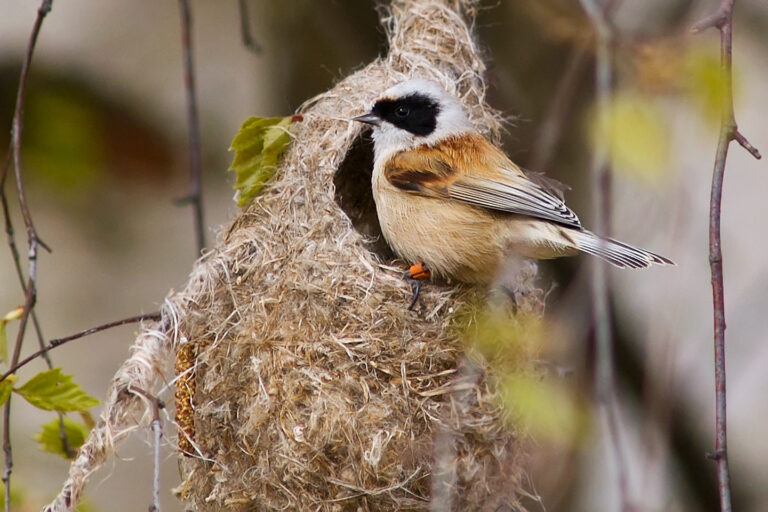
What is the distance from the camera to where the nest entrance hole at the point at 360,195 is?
12.9 feet

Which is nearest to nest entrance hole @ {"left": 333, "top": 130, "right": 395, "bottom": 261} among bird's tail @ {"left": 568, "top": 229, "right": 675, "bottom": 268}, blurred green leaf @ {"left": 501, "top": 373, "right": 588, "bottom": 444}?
bird's tail @ {"left": 568, "top": 229, "right": 675, "bottom": 268}

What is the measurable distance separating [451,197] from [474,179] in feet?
0.36

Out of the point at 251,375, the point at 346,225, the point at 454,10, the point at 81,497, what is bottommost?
the point at 81,497

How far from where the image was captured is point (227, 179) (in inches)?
195

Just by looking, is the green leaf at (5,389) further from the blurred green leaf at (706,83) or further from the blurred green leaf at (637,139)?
the blurred green leaf at (706,83)

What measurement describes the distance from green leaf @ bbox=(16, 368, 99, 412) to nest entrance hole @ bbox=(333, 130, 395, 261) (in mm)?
1534

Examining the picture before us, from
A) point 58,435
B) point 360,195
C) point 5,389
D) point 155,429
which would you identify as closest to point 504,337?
point 155,429

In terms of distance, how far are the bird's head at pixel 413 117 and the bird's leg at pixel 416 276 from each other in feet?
1.74

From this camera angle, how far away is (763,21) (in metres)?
4.45

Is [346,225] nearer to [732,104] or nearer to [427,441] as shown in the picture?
[427,441]

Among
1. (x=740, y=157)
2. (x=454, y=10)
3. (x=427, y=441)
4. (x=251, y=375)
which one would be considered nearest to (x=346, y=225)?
(x=251, y=375)

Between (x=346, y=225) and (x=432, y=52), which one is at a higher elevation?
(x=432, y=52)

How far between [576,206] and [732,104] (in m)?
2.73

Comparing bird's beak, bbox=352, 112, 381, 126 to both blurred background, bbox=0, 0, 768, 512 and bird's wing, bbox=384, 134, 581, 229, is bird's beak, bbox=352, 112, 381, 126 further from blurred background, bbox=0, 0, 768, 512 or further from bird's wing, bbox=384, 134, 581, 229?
blurred background, bbox=0, 0, 768, 512
